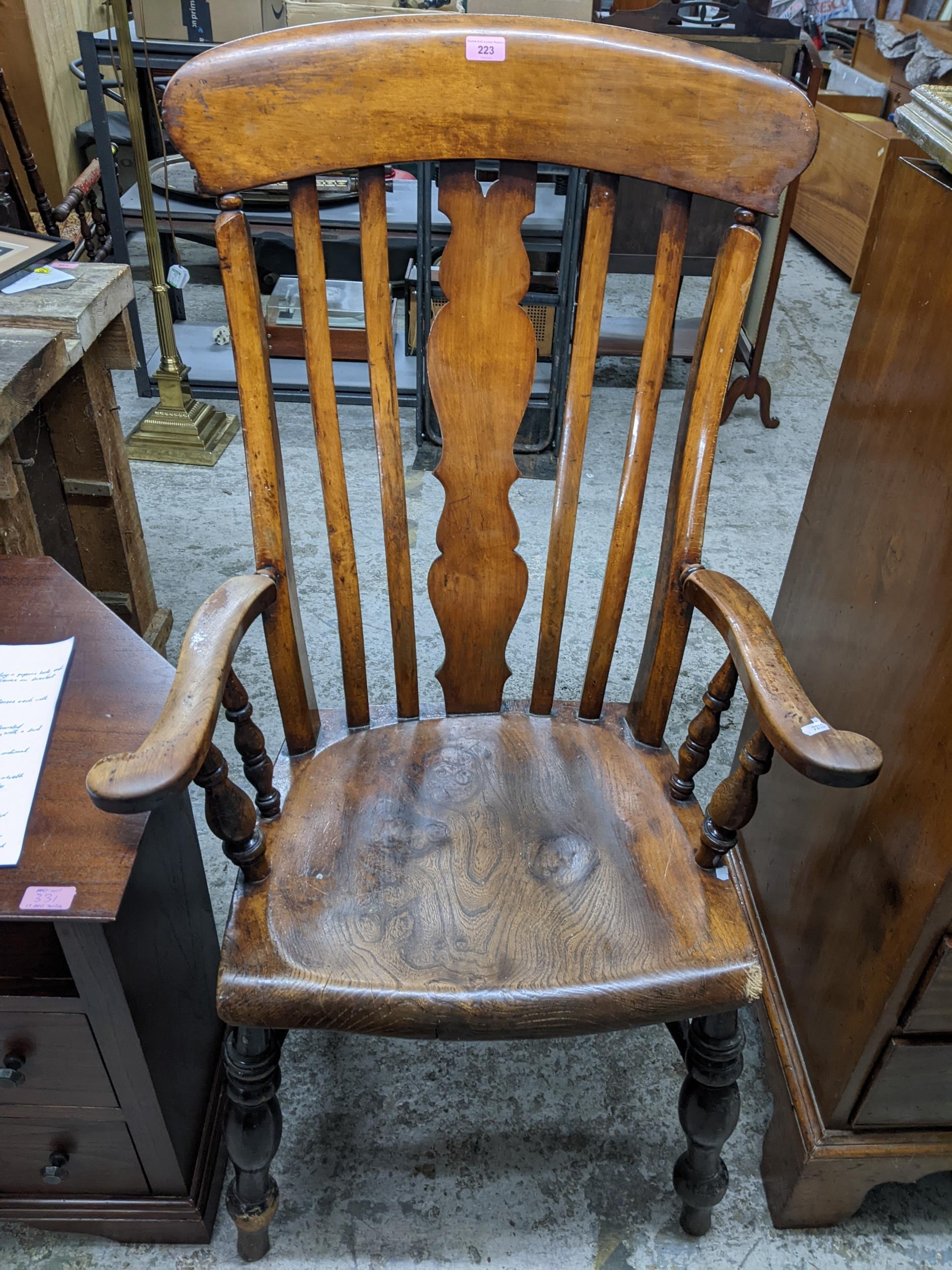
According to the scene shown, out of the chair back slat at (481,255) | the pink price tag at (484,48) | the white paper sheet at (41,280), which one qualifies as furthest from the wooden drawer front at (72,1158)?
the white paper sheet at (41,280)

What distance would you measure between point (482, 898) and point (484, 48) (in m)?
0.78

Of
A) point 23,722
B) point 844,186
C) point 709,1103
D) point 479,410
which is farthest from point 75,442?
point 844,186

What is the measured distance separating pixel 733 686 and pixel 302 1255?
0.82 meters

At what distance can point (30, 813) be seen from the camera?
0.87 m

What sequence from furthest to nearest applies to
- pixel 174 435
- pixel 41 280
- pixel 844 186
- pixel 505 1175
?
pixel 844 186, pixel 174 435, pixel 41 280, pixel 505 1175

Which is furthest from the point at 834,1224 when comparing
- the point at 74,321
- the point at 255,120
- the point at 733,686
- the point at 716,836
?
the point at 74,321

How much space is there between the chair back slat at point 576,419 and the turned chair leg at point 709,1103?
0.40m

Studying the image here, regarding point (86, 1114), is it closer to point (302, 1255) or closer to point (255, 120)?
point (302, 1255)

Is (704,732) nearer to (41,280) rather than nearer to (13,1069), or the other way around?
(13,1069)

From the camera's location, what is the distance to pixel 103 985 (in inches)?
34.0

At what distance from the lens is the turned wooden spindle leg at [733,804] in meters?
0.83

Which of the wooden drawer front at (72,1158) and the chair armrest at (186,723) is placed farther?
the wooden drawer front at (72,1158)

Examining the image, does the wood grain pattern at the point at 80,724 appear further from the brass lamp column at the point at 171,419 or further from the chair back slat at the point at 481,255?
the brass lamp column at the point at 171,419

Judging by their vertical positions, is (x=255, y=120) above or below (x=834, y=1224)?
above
